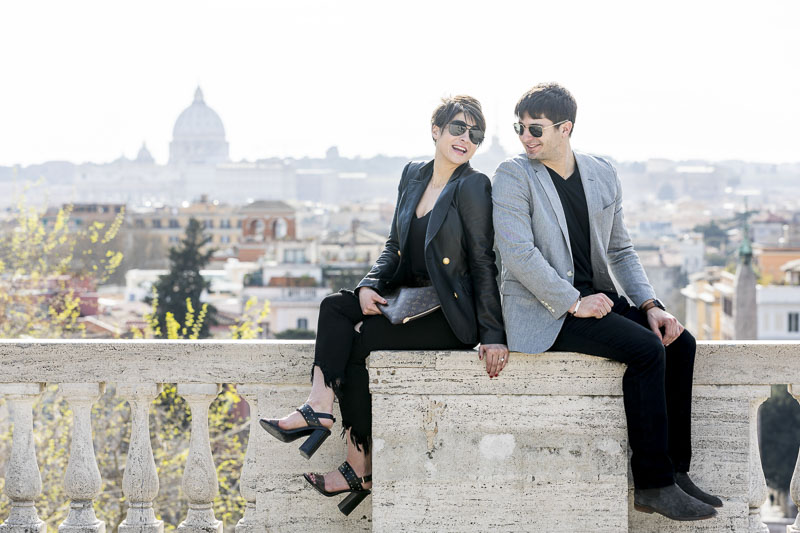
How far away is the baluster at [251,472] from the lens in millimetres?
3543

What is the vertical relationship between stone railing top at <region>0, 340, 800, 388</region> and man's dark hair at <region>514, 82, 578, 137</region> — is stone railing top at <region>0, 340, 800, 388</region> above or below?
below

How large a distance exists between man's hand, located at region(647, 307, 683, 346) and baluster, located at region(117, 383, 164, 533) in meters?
1.36

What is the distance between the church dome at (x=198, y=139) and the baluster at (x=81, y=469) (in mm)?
159550

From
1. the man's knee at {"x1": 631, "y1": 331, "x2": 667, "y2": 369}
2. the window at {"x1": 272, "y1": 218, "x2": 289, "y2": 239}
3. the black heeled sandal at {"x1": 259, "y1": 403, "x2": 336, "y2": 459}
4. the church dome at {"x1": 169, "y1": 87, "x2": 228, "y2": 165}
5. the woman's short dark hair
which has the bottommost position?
the window at {"x1": 272, "y1": 218, "x2": 289, "y2": 239}

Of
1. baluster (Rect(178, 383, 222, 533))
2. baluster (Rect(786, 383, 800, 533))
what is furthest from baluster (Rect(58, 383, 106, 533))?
baluster (Rect(786, 383, 800, 533))

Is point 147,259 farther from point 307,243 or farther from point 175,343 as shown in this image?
point 175,343

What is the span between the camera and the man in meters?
3.19

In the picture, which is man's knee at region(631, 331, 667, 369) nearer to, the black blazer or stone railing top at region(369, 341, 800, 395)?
stone railing top at region(369, 341, 800, 395)

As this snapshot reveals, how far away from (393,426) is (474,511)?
30 cm

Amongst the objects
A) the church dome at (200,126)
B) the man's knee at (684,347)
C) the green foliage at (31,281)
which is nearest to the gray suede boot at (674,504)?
the man's knee at (684,347)

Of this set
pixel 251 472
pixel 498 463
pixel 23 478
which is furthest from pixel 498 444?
pixel 23 478

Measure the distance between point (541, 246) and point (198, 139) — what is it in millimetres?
163769

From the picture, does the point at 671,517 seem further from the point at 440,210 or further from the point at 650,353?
the point at 440,210

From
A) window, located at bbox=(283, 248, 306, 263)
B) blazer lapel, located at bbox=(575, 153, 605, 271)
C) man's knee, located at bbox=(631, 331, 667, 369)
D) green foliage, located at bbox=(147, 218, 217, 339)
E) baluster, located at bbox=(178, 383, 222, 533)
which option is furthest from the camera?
window, located at bbox=(283, 248, 306, 263)
